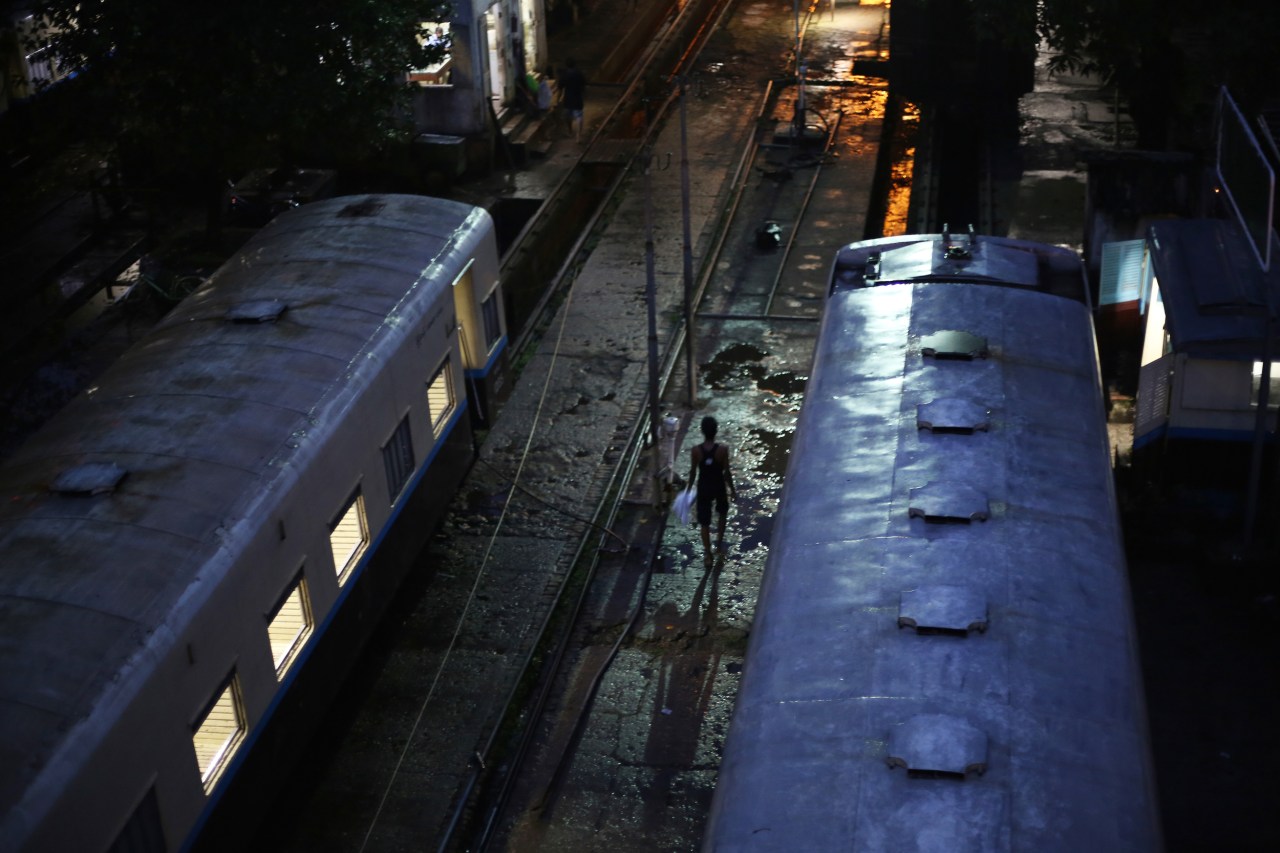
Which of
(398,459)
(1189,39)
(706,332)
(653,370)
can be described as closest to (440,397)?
(398,459)

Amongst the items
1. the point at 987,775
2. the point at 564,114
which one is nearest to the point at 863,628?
the point at 987,775

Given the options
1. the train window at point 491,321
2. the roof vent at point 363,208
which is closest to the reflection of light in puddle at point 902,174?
the train window at point 491,321

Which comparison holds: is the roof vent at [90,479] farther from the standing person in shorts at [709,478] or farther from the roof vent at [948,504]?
the standing person in shorts at [709,478]

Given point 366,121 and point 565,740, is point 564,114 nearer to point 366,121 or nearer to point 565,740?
point 366,121

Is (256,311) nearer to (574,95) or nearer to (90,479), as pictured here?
(90,479)

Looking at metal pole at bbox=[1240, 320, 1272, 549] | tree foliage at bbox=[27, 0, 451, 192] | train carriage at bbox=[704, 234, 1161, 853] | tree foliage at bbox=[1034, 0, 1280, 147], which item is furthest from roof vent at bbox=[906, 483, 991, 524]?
tree foliage at bbox=[27, 0, 451, 192]

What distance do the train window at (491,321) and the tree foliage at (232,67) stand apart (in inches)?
197

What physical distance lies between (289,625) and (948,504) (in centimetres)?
446

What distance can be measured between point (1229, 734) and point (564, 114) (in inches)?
691

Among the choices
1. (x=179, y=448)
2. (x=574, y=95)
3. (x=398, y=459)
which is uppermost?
(x=179, y=448)

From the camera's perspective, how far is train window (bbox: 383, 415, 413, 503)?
11969mm

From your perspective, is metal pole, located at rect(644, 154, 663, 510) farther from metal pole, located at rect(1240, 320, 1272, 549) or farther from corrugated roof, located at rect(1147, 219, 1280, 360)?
metal pole, located at rect(1240, 320, 1272, 549)

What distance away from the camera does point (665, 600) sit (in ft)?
43.2

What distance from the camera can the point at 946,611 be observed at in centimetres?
785
